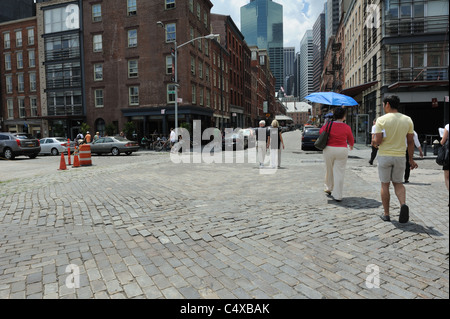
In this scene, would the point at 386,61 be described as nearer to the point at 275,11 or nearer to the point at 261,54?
the point at 275,11

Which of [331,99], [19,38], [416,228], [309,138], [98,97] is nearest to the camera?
[416,228]

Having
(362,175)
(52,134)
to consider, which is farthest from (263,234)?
(52,134)

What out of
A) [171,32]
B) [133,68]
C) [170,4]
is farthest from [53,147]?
[170,4]

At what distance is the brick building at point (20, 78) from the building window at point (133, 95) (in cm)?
1327

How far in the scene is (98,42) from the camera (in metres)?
34.4

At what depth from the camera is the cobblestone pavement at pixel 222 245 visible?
290 cm

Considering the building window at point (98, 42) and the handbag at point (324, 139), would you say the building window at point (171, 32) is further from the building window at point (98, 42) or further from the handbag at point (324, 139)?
the handbag at point (324, 139)

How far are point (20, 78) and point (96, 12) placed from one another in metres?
14.8

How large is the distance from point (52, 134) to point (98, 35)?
42.0 feet

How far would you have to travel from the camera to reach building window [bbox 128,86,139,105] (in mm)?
33250

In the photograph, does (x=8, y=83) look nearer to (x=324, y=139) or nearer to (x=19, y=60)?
(x=19, y=60)

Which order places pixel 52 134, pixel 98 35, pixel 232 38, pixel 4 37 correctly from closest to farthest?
pixel 98 35 < pixel 52 134 < pixel 4 37 < pixel 232 38

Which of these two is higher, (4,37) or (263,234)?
(4,37)
